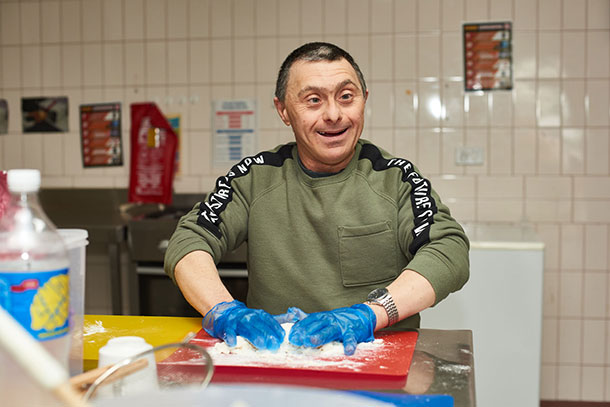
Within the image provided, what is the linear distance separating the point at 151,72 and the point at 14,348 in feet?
9.53

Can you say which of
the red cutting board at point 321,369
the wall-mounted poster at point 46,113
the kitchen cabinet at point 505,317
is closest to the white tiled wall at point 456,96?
the wall-mounted poster at point 46,113

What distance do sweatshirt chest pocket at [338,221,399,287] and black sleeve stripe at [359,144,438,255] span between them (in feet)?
0.30

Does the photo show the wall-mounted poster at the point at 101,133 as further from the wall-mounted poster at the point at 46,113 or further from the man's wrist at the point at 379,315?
the man's wrist at the point at 379,315

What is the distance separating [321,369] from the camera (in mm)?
1003

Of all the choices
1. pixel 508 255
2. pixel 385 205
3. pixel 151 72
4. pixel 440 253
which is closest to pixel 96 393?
pixel 440 253

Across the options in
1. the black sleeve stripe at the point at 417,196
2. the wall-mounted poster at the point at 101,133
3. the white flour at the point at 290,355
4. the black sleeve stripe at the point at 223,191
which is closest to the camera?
the white flour at the point at 290,355

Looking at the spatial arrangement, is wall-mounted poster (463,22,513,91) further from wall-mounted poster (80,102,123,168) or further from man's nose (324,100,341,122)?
wall-mounted poster (80,102,123,168)

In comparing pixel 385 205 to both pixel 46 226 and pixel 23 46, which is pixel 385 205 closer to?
pixel 46 226

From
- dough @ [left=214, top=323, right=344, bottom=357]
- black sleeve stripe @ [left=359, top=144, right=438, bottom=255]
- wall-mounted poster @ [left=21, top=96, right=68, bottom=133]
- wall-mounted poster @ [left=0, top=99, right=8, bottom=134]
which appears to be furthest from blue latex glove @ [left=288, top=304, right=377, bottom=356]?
wall-mounted poster @ [left=0, top=99, right=8, bottom=134]

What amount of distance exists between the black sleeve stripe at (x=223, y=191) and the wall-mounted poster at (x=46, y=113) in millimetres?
1923

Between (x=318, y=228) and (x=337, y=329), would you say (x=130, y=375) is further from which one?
(x=318, y=228)

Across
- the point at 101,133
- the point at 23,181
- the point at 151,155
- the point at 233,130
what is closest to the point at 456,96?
the point at 233,130

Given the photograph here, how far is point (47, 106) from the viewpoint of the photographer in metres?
3.27

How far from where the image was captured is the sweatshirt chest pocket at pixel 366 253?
61.2 inches
